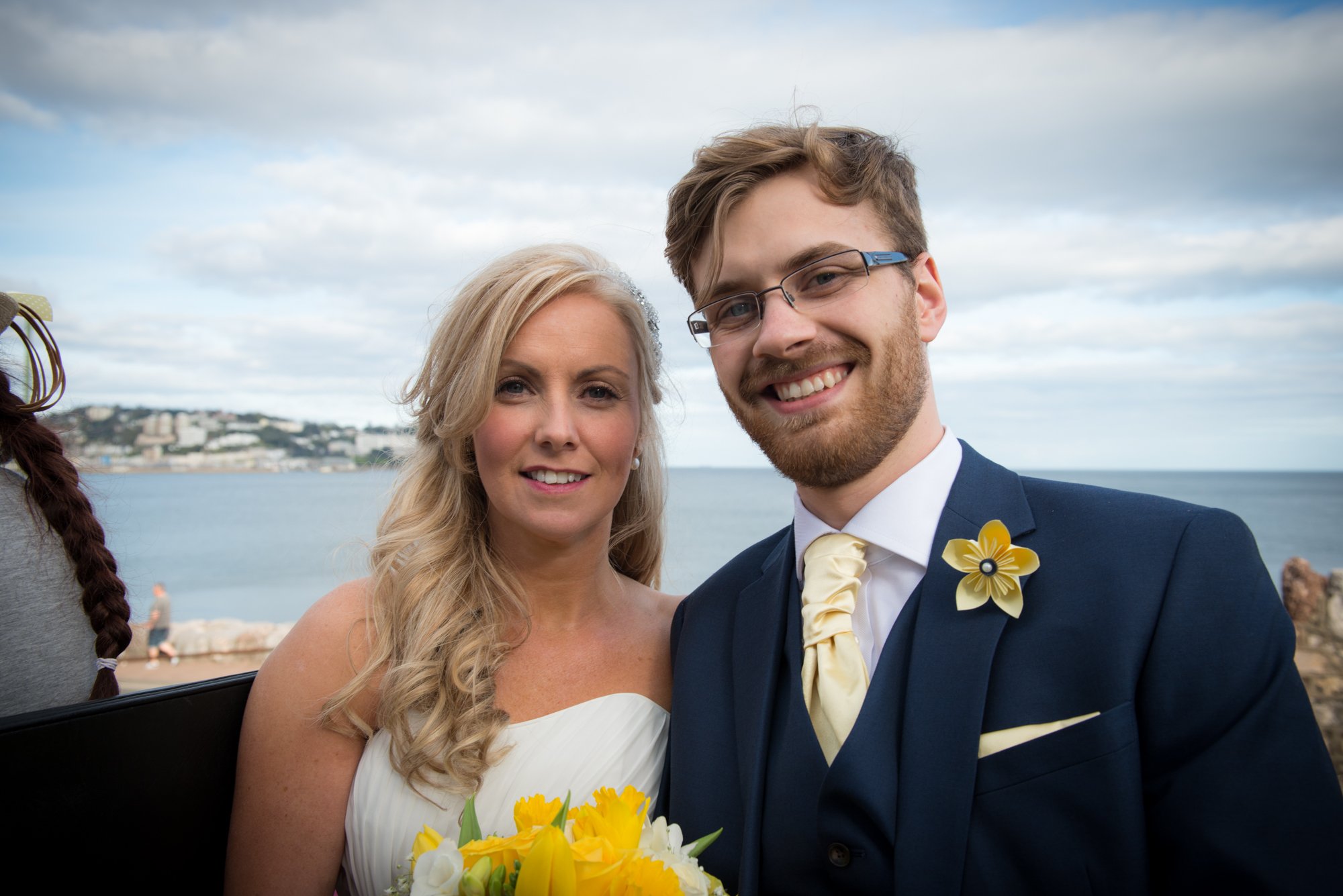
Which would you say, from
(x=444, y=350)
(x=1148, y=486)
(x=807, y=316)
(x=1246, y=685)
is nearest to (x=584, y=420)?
(x=444, y=350)

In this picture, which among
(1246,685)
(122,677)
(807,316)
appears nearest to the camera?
(1246,685)

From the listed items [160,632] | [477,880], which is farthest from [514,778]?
[160,632]

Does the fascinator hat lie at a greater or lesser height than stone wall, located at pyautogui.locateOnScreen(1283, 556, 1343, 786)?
greater

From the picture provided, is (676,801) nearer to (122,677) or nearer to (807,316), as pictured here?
(807,316)

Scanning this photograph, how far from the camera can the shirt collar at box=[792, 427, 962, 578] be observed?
2.13 meters

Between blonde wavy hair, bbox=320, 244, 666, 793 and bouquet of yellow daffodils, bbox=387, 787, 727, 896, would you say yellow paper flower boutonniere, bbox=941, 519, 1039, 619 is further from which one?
blonde wavy hair, bbox=320, 244, 666, 793

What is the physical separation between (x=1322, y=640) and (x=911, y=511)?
9.03 meters

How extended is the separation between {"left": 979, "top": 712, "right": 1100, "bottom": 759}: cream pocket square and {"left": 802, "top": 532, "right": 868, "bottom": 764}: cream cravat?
0.95ft

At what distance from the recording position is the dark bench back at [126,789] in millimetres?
1885

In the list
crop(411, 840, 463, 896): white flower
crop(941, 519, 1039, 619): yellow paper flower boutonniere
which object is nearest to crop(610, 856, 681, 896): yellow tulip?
crop(411, 840, 463, 896): white flower

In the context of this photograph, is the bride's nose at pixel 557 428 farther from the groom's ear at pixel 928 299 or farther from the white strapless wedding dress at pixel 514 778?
the groom's ear at pixel 928 299

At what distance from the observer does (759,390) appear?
2441 millimetres

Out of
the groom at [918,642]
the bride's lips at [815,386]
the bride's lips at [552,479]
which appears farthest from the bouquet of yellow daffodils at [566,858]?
the bride's lips at [552,479]

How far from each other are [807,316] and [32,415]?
2341mm
